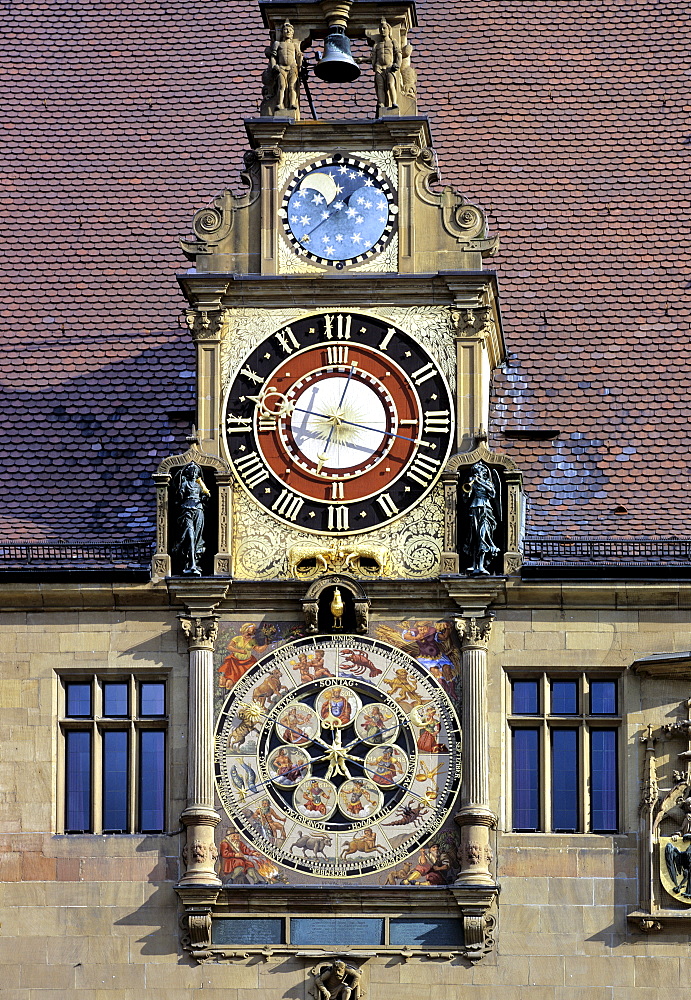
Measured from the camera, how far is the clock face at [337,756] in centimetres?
3209

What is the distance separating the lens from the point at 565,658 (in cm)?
3266

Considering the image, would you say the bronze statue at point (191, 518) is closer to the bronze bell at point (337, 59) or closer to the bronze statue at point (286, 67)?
the bronze statue at point (286, 67)

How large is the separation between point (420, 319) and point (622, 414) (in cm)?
283

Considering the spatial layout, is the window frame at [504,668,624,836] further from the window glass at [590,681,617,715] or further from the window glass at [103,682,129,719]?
the window glass at [103,682,129,719]

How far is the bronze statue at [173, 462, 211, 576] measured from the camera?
3284cm

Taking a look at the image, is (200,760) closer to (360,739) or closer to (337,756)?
(337,756)

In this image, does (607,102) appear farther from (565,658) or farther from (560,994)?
(560,994)

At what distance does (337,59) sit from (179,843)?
28.4 ft

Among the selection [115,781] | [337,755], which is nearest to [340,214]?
[337,755]

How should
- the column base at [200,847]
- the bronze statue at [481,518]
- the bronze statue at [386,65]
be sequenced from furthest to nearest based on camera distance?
the bronze statue at [386,65] → the bronze statue at [481,518] → the column base at [200,847]

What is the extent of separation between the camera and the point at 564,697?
1289 inches

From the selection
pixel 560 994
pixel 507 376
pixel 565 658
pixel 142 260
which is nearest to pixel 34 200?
pixel 142 260

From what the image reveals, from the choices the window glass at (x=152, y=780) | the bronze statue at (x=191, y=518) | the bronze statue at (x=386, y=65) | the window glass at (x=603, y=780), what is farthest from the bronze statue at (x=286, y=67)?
the window glass at (x=603, y=780)

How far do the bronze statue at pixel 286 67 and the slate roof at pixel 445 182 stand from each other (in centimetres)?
340
